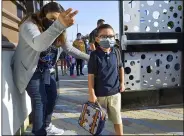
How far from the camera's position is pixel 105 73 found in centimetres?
254

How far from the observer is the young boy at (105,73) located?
8.23ft

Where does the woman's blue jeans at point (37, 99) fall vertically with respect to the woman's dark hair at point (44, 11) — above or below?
below

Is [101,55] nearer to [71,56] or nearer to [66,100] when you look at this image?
[71,56]

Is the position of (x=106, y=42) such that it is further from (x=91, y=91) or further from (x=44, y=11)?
(x=44, y=11)

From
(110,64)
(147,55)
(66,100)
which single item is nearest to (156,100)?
(147,55)

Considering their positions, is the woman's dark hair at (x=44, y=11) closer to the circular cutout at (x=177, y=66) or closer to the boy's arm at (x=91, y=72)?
the boy's arm at (x=91, y=72)

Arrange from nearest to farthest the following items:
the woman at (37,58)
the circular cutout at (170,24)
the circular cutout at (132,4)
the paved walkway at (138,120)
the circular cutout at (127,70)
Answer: the woman at (37,58)
the paved walkway at (138,120)
the circular cutout at (132,4)
the circular cutout at (127,70)
the circular cutout at (170,24)

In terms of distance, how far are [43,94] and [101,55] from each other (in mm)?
670

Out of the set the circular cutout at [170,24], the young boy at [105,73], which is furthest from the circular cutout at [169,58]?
the young boy at [105,73]

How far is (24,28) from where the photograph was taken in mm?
2199

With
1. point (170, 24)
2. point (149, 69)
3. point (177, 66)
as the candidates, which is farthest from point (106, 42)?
point (177, 66)

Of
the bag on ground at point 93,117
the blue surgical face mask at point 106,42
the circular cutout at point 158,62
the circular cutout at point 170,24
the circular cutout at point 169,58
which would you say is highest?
the circular cutout at point 170,24

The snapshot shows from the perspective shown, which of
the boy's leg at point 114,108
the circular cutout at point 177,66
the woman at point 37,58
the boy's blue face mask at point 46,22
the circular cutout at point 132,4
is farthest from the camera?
the circular cutout at point 177,66

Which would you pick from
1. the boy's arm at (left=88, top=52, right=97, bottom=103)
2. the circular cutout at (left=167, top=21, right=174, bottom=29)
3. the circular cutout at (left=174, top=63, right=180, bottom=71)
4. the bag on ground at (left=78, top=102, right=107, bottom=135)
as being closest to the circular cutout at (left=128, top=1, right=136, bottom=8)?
the circular cutout at (left=167, top=21, right=174, bottom=29)
